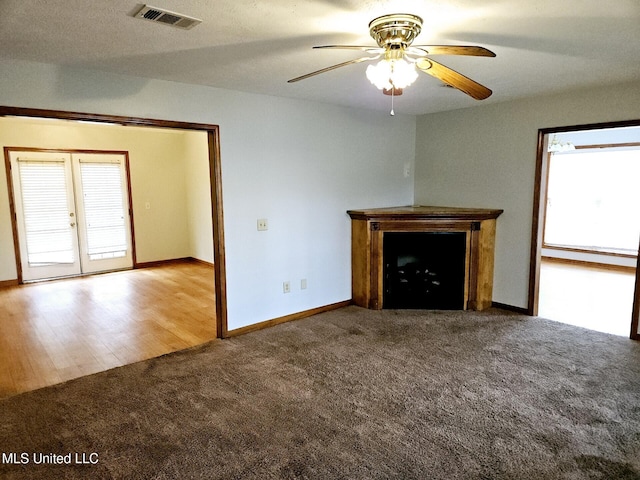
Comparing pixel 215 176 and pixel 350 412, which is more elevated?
pixel 215 176

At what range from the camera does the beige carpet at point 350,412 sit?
2.05 meters

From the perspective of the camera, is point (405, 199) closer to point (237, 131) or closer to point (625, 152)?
point (237, 131)

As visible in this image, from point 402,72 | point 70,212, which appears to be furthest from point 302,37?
point 70,212

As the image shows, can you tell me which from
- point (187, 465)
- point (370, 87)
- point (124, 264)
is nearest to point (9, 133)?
point (124, 264)

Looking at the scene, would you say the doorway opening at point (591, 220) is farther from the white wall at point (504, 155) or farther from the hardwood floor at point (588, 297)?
the white wall at point (504, 155)

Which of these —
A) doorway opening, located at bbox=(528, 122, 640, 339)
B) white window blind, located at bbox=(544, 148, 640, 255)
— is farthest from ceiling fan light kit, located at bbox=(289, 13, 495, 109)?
white window blind, located at bbox=(544, 148, 640, 255)

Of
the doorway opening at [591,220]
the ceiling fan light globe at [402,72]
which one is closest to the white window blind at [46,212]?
the ceiling fan light globe at [402,72]

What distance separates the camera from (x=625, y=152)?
6.46 metres

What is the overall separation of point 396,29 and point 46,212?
626 centimetres

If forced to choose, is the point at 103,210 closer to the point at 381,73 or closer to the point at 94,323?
the point at 94,323

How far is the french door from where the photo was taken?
19.7 feet

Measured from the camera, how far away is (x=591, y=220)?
22.8 feet

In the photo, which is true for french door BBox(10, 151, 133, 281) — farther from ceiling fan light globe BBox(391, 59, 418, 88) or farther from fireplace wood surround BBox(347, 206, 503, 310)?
ceiling fan light globe BBox(391, 59, 418, 88)

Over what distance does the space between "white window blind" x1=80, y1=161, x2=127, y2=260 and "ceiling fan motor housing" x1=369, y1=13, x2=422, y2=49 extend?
6085 mm
